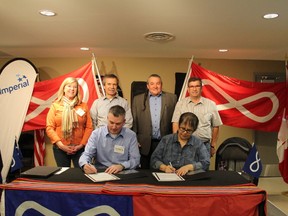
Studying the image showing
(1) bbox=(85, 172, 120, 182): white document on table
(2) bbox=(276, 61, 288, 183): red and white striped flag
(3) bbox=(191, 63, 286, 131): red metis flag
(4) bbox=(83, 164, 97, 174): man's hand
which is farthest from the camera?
(3) bbox=(191, 63, 286, 131): red metis flag

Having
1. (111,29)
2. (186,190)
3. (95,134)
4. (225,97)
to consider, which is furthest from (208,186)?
(225,97)

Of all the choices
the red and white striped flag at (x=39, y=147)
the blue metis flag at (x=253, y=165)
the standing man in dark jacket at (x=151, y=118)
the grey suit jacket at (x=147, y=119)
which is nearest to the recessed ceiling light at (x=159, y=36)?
the standing man in dark jacket at (x=151, y=118)

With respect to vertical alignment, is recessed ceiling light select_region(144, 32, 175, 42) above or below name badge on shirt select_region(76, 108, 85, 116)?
above

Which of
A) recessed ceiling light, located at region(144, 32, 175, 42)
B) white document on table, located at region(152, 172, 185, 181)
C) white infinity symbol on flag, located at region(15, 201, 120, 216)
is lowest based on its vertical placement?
white infinity symbol on flag, located at region(15, 201, 120, 216)

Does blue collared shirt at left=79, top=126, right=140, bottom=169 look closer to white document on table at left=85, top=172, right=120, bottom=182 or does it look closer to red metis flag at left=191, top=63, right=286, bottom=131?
white document on table at left=85, top=172, right=120, bottom=182

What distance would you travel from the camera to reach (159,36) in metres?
2.98

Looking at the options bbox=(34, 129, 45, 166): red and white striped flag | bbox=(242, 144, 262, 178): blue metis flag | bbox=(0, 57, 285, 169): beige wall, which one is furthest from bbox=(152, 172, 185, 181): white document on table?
bbox=(34, 129, 45, 166): red and white striped flag

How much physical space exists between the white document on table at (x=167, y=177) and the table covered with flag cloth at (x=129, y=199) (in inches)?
5.2

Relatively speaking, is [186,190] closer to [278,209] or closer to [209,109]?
[209,109]

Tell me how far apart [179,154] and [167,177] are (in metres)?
0.38

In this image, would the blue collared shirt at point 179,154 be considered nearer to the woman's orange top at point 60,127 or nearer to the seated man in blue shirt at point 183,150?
the seated man in blue shirt at point 183,150

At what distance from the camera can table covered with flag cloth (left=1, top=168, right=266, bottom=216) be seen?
1648mm

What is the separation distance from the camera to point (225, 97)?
380 centimetres

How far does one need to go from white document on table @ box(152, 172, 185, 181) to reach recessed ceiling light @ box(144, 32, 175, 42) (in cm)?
154
